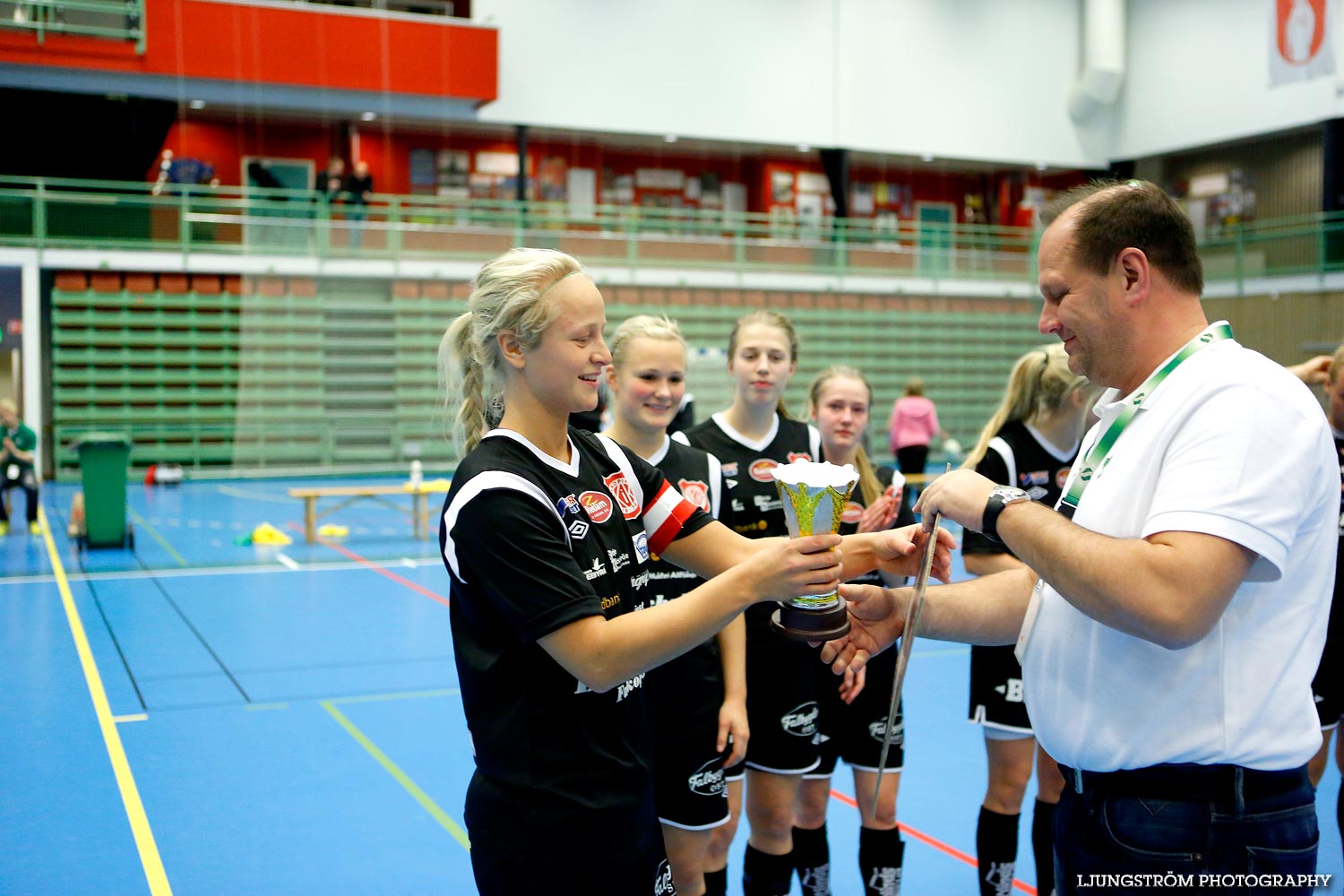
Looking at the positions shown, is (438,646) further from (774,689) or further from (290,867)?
(774,689)

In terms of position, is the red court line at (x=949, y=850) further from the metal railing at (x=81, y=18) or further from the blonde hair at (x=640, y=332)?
the metal railing at (x=81, y=18)

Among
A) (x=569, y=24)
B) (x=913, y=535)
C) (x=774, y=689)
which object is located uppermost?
(x=569, y=24)

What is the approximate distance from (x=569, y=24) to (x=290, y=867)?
66.6ft

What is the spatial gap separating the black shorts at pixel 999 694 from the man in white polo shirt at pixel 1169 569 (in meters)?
1.73

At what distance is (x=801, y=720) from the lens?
3.72 m

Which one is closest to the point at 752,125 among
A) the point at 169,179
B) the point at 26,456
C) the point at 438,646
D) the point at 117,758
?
the point at 169,179

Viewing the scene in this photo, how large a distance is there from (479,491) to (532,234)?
62.4 feet

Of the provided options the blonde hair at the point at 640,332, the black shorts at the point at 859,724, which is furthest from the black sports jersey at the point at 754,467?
the black shorts at the point at 859,724

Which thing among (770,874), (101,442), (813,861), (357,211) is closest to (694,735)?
(770,874)

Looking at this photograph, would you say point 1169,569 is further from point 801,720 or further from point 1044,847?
point 1044,847

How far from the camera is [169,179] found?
834 inches

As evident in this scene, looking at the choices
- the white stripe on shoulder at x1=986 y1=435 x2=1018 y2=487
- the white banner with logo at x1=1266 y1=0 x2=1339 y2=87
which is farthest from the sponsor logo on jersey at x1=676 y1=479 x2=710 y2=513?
the white banner with logo at x1=1266 y1=0 x2=1339 y2=87

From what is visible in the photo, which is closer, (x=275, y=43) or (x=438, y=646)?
(x=438, y=646)

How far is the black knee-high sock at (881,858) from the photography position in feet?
12.5
